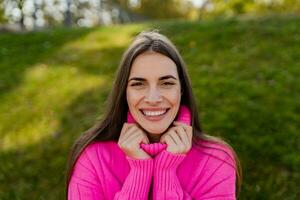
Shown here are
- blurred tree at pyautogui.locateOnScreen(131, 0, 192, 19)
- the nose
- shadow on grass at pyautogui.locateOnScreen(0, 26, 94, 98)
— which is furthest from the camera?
blurred tree at pyautogui.locateOnScreen(131, 0, 192, 19)

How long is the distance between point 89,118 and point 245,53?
107 inches

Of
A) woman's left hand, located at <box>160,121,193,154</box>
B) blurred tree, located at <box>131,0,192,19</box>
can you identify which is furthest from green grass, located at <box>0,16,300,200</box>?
blurred tree, located at <box>131,0,192,19</box>

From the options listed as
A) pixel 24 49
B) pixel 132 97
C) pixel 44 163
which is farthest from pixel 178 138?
pixel 24 49

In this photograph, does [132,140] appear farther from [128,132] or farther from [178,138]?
Result: [178,138]

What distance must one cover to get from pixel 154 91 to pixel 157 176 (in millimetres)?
474

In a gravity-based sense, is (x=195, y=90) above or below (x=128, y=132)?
below

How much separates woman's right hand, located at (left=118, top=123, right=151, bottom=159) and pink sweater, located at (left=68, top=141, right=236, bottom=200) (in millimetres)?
32

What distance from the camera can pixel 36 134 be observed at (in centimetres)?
627

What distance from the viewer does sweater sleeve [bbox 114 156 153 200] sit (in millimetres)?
2820

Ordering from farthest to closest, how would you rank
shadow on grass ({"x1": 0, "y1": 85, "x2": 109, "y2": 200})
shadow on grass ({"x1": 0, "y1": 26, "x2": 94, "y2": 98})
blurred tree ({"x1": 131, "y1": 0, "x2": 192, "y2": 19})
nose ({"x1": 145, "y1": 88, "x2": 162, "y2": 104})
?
1. blurred tree ({"x1": 131, "y1": 0, "x2": 192, "y2": 19})
2. shadow on grass ({"x1": 0, "y1": 26, "x2": 94, "y2": 98})
3. shadow on grass ({"x1": 0, "y1": 85, "x2": 109, "y2": 200})
4. nose ({"x1": 145, "y1": 88, "x2": 162, "y2": 104})

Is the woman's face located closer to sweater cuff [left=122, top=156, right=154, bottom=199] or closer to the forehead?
the forehead

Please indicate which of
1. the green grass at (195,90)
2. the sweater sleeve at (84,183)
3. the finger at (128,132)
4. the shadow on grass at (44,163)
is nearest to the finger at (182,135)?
the finger at (128,132)

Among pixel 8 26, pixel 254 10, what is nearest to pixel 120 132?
pixel 8 26

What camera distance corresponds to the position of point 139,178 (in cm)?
286
